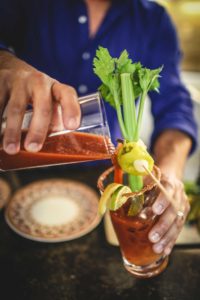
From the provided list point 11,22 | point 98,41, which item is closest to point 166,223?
point 98,41

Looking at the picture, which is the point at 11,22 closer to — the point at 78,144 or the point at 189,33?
the point at 78,144

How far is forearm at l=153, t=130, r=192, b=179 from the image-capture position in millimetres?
1180

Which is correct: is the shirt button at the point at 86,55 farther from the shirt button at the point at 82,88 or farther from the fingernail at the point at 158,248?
the fingernail at the point at 158,248

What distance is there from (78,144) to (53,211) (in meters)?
0.41

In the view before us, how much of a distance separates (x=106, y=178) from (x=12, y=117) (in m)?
0.31

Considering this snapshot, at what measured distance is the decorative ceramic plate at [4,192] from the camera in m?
1.15

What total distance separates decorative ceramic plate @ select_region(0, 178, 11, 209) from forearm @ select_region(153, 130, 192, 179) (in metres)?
0.54

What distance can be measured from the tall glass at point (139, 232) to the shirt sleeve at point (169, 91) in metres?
0.64

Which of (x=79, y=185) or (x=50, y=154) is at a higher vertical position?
(x=50, y=154)

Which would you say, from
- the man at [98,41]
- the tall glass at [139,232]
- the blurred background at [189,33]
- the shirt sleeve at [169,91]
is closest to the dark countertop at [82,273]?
the tall glass at [139,232]

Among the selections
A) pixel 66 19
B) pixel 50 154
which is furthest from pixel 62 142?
pixel 66 19

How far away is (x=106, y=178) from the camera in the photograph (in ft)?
2.89

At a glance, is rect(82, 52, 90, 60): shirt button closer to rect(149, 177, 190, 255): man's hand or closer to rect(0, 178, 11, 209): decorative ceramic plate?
rect(0, 178, 11, 209): decorative ceramic plate

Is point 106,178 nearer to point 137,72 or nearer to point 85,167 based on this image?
point 137,72
